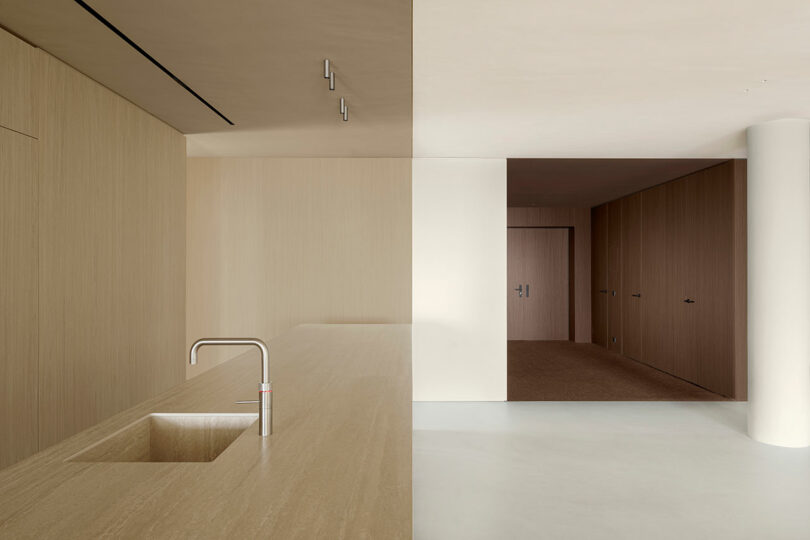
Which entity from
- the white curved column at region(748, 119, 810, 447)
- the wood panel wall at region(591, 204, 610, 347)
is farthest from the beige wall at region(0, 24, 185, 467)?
the wood panel wall at region(591, 204, 610, 347)

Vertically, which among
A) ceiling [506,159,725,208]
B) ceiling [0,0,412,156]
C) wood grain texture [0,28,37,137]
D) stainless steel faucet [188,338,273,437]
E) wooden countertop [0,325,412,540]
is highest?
ceiling [506,159,725,208]

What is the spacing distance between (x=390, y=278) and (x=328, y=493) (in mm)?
4240

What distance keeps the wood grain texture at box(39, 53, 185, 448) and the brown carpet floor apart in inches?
139

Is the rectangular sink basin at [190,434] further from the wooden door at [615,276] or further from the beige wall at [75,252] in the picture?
the wooden door at [615,276]

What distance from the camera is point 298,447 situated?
57.2 inches

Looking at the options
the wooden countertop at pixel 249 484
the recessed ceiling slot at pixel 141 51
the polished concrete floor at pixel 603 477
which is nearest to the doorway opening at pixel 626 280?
the polished concrete floor at pixel 603 477

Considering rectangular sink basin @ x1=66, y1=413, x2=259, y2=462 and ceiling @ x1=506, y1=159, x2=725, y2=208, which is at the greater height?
ceiling @ x1=506, y1=159, x2=725, y2=208

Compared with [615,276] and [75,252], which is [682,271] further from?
[75,252]

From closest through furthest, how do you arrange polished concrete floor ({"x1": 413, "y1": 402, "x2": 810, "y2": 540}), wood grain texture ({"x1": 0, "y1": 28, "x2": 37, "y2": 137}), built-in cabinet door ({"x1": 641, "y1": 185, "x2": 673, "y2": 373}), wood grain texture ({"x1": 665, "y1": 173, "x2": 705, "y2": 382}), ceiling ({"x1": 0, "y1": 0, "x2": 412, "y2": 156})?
1. ceiling ({"x1": 0, "y1": 0, "x2": 412, "y2": 156})
2. wood grain texture ({"x1": 0, "y1": 28, "x2": 37, "y2": 137})
3. polished concrete floor ({"x1": 413, "y1": 402, "x2": 810, "y2": 540})
4. wood grain texture ({"x1": 665, "y1": 173, "x2": 705, "y2": 382})
5. built-in cabinet door ({"x1": 641, "y1": 185, "x2": 673, "y2": 373})

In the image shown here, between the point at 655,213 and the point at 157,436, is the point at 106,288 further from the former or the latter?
the point at 655,213

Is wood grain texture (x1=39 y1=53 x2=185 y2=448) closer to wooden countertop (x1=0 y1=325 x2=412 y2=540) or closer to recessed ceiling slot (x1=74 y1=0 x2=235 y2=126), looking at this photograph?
recessed ceiling slot (x1=74 y1=0 x2=235 y2=126)

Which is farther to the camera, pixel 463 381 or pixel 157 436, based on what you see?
pixel 463 381

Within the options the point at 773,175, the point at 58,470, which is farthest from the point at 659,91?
the point at 58,470

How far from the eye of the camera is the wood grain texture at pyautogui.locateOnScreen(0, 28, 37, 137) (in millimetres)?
2578
